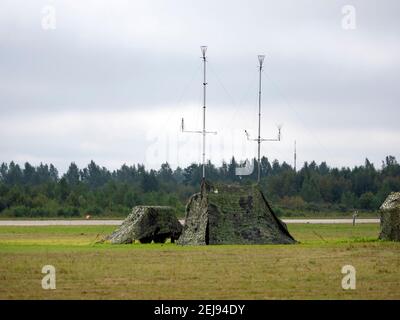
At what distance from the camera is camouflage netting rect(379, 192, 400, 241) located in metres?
42.4

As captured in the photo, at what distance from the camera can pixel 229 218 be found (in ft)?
138

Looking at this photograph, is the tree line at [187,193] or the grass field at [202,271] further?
the tree line at [187,193]

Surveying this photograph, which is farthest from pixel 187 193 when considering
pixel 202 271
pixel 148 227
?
pixel 202 271

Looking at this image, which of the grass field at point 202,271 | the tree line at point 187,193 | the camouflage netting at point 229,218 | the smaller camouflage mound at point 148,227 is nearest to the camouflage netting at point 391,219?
the grass field at point 202,271

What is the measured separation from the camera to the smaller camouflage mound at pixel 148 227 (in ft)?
147

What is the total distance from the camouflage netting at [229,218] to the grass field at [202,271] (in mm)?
1096

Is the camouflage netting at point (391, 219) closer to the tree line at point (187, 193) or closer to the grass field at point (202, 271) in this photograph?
the grass field at point (202, 271)

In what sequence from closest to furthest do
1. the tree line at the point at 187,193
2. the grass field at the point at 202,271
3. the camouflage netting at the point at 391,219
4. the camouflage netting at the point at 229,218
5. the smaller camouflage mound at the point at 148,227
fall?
the grass field at the point at 202,271, the camouflage netting at the point at 229,218, the camouflage netting at the point at 391,219, the smaller camouflage mound at the point at 148,227, the tree line at the point at 187,193

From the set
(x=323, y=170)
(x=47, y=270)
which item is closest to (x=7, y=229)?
(x=47, y=270)

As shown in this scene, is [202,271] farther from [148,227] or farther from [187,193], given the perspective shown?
[187,193]

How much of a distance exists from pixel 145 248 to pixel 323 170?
496 feet

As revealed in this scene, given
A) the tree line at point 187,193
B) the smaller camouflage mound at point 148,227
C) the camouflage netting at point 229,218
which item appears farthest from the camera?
the tree line at point 187,193
